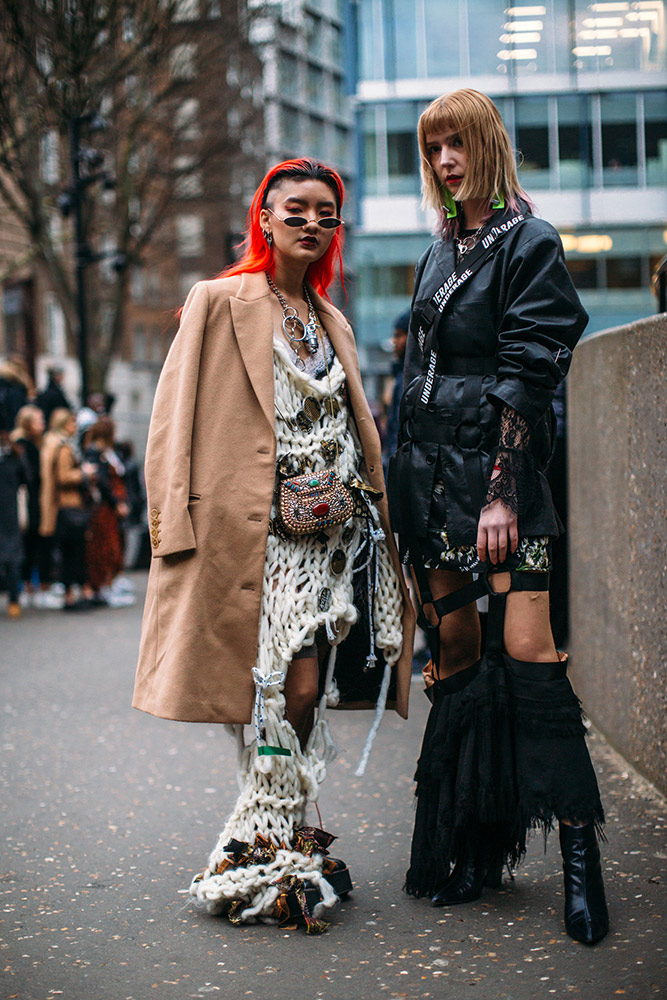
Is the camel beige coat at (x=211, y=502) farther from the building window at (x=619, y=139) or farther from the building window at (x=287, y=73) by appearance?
the building window at (x=619, y=139)

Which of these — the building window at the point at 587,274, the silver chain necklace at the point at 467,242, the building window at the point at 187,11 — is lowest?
the silver chain necklace at the point at 467,242

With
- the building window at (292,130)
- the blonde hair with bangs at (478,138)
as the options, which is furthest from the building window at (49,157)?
the building window at (292,130)

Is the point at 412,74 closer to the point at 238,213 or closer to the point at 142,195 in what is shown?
the point at 238,213

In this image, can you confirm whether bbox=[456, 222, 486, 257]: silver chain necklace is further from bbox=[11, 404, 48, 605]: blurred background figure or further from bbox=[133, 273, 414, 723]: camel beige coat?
bbox=[11, 404, 48, 605]: blurred background figure

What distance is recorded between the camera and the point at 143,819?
176 inches

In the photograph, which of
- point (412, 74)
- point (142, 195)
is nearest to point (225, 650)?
point (142, 195)

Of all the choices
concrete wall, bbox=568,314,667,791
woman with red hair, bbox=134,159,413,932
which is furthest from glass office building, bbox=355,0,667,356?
woman with red hair, bbox=134,159,413,932

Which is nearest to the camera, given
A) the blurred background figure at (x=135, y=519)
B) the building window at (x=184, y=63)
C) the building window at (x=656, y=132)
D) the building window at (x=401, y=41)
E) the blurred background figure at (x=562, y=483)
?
the blurred background figure at (x=562, y=483)

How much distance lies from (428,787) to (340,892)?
0.41 metres

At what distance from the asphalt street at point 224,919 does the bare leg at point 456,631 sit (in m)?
0.71

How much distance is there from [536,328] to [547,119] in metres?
28.3

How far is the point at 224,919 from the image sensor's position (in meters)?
3.44

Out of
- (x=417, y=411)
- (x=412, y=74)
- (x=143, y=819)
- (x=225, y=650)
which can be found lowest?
(x=143, y=819)

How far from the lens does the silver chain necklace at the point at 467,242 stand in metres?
3.44
